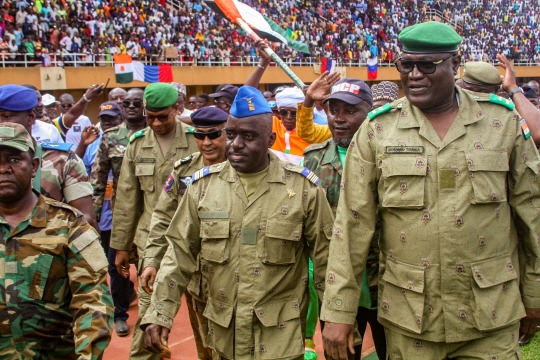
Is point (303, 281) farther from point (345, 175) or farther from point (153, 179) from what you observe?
point (153, 179)

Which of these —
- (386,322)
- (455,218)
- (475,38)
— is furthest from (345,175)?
(475,38)

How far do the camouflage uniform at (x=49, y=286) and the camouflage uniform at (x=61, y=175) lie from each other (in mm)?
1016

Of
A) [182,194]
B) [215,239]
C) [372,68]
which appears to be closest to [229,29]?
[372,68]

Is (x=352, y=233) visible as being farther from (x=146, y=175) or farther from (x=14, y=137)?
(x=146, y=175)

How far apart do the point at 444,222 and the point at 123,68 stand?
19.4 metres

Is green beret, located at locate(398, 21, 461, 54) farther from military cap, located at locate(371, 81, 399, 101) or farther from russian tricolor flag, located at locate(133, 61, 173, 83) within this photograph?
russian tricolor flag, located at locate(133, 61, 173, 83)

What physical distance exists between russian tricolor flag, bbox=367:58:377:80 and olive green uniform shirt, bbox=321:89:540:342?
27.5m

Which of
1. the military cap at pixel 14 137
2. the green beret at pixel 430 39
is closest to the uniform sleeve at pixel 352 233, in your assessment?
the green beret at pixel 430 39


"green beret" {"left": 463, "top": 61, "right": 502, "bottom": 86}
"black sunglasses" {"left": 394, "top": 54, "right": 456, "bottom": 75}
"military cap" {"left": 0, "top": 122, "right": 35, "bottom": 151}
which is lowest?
"military cap" {"left": 0, "top": 122, "right": 35, "bottom": 151}

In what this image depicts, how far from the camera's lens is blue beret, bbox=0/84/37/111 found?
394 centimetres

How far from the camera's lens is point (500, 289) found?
2.75 metres

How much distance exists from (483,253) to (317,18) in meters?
33.3

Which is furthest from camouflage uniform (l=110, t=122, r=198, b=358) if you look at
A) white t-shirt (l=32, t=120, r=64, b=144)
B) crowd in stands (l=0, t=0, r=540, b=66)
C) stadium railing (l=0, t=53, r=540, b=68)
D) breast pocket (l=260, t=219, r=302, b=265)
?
crowd in stands (l=0, t=0, r=540, b=66)

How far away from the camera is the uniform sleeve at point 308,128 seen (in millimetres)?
4793
